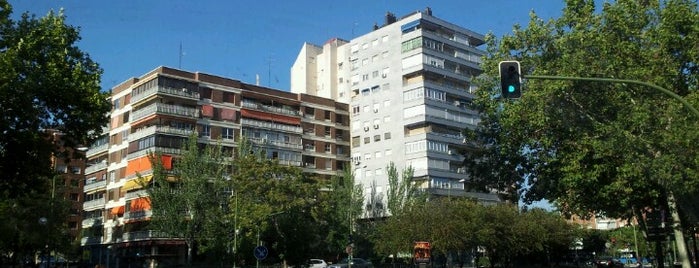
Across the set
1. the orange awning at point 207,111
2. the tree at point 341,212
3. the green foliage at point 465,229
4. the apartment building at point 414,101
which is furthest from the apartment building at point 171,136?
the green foliage at point 465,229

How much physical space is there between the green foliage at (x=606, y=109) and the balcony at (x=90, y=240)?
5552 centimetres

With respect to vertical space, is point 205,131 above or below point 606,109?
above

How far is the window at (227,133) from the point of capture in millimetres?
73062

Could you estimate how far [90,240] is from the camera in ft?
250

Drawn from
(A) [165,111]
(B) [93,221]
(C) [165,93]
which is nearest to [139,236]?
(A) [165,111]

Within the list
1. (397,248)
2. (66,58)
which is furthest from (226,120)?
(66,58)

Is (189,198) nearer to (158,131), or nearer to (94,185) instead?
(158,131)

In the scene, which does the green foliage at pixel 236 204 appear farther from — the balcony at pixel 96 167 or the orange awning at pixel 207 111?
the balcony at pixel 96 167

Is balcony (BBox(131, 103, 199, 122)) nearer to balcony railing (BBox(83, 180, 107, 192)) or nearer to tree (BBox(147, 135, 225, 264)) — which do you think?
balcony railing (BBox(83, 180, 107, 192))

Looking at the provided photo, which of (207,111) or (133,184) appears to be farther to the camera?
(207,111)

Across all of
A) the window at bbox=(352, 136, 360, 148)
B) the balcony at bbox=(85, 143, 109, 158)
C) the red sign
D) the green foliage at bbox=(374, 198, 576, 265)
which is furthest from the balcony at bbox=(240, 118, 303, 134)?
the red sign

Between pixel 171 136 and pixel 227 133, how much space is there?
289 inches

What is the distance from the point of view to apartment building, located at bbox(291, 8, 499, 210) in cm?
7512

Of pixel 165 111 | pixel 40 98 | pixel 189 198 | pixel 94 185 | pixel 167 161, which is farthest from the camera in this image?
pixel 94 185
